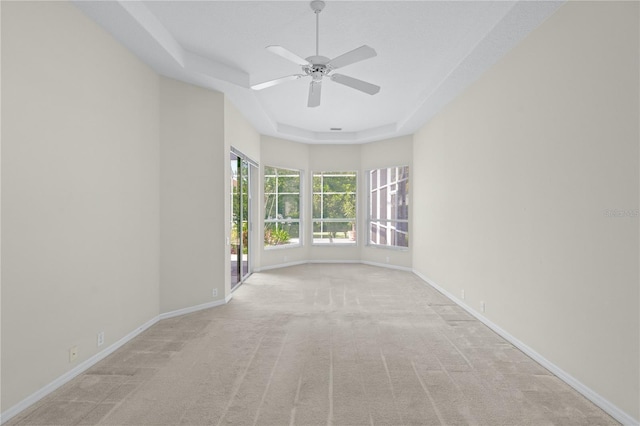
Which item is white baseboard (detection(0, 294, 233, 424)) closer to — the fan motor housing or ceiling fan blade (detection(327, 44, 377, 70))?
the fan motor housing

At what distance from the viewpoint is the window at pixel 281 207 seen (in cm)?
746

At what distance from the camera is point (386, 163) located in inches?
300

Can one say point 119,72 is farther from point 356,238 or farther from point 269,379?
point 356,238

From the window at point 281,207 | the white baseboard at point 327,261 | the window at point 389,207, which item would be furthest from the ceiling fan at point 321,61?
the white baseboard at point 327,261

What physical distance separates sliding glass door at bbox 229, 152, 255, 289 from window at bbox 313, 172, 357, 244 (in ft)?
6.42

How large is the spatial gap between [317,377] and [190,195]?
2675 mm

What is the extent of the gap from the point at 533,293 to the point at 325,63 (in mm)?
2673

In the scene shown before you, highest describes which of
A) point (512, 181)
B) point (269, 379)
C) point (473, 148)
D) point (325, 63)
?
point (325, 63)

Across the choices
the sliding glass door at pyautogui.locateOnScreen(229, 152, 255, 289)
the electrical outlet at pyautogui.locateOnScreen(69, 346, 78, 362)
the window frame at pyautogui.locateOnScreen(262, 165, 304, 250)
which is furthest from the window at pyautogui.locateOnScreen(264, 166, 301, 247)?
the electrical outlet at pyautogui.locateOnScreen(69, 346, 78, 362)

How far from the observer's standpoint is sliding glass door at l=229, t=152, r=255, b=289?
5621 mm

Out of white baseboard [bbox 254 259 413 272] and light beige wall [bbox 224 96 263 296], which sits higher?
light beige wall [bbox 224 96 263 296]

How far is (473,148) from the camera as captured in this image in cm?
426

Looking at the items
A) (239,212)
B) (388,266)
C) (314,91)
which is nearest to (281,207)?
(239,212)

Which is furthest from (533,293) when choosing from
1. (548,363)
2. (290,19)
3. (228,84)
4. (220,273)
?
(228,84)
